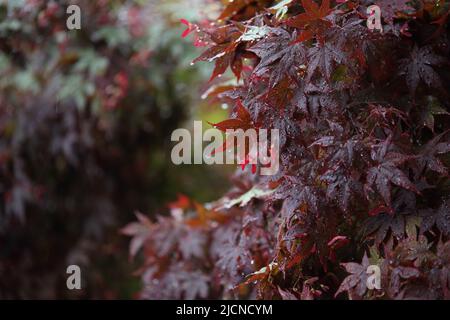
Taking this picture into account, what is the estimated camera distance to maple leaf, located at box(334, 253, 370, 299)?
1.64m

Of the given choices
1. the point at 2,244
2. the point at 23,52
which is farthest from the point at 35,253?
the point at 23,52

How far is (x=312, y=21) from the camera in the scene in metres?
1.66

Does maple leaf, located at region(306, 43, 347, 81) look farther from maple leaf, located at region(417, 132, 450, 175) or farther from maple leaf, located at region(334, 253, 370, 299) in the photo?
maple leaf, located at region(334, 253, 370, 299)

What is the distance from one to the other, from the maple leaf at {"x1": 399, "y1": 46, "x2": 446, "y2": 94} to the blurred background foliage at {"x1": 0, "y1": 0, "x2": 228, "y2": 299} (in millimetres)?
2143

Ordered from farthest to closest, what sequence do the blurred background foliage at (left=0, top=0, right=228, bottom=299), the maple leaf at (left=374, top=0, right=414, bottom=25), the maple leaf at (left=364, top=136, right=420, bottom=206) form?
1. the blurred background foliage at (left=0, top=0, right=228, bottom=299)
2. the maple leaf at (left=374, top=0, right=414, bottom=25)
3. the maple leaf at (left=364, top=136, right=420, bottom=206)

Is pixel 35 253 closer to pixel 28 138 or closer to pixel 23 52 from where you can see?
pixel 28 138

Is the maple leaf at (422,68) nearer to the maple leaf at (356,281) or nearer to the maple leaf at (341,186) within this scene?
the maple leaf at (341,186)

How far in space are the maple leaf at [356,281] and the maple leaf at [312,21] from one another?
2.11 feet

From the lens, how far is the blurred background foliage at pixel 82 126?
12.5 ft

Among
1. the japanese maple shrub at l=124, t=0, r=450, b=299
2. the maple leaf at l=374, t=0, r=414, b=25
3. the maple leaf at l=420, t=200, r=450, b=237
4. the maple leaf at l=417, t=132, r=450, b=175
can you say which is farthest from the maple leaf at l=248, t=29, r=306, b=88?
the maple leaf at l=420, t=200, r=450, b=237

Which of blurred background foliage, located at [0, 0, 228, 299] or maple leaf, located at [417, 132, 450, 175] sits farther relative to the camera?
blurred background foliage, located at [0, 0, 228, 299]

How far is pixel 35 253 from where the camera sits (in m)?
4.07

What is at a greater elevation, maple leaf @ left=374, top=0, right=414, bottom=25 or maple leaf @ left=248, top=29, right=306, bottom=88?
maple leaf @ left=374, top=0, right=414, bottom=25

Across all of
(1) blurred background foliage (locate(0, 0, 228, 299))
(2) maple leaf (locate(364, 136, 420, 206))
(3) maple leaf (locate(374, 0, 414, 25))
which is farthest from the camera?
(1) blurred background foliage (locate(0, 0, 228, 299))
